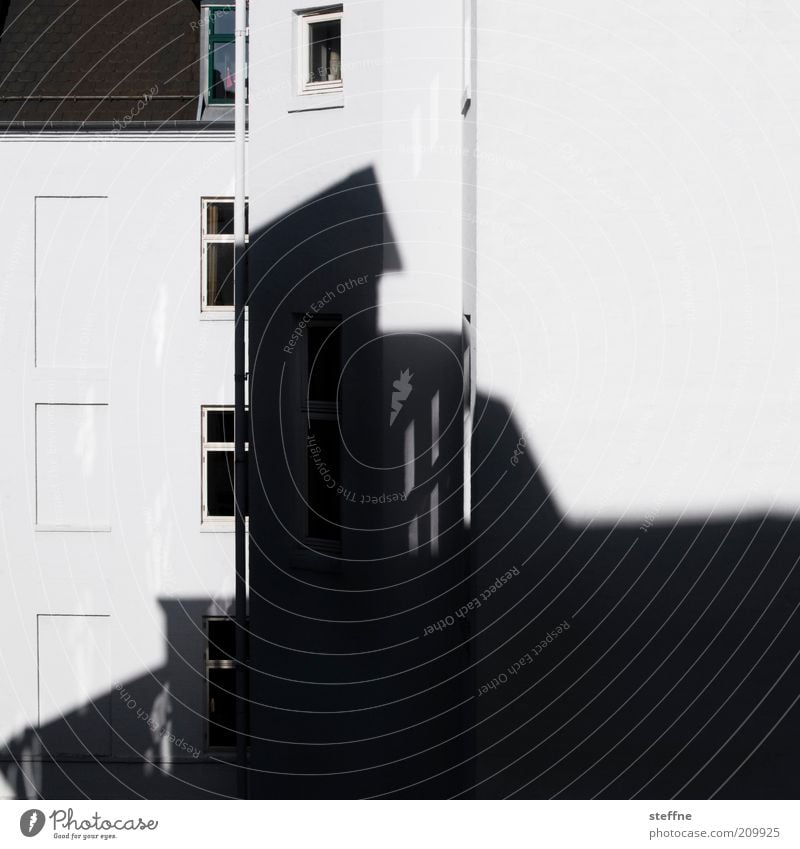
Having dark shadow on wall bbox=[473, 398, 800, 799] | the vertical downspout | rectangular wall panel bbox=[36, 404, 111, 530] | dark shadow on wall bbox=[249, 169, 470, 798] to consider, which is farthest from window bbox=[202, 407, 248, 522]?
dark shadow on wall bbox=[473, 398, 800, 799]

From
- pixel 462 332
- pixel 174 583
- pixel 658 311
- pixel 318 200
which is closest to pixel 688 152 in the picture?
pixel 658 311

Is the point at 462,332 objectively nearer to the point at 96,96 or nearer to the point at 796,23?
the point at 796,23

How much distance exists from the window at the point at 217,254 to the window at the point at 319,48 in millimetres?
6544

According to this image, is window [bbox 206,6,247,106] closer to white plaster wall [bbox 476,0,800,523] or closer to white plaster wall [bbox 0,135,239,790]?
white plaster wall [bbox 0,135,239,790]

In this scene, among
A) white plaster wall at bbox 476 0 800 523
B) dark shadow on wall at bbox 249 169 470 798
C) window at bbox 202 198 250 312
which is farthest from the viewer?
window at bbox 202 198 250 312

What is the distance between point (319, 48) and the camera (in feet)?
33.5

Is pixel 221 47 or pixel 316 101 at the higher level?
pixel 221 47

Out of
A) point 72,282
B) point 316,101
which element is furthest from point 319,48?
point 72,282

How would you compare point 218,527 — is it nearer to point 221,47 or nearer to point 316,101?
point 221,47

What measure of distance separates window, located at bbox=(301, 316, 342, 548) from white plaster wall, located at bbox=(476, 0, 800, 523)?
2.91 metres

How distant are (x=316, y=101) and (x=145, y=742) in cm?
→ 1044

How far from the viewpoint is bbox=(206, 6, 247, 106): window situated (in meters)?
17.6

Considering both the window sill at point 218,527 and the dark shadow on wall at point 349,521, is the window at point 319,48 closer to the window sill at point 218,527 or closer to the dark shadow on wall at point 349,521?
the dark shadow on wall at point 349,521

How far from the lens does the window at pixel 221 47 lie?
57.8ft
